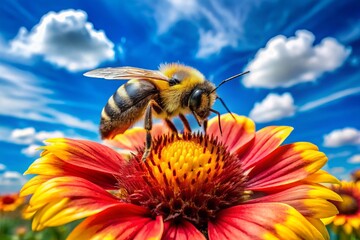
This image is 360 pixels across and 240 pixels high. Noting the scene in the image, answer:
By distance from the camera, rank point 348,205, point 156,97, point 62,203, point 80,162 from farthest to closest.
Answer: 1. point 348,205
2. point 156,97
3. point 80,162
4. point 62,203

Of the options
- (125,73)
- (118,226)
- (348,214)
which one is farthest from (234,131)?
(348,214)

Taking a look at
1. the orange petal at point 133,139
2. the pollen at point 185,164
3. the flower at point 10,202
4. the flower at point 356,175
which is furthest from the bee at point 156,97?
the flower at point 10,202

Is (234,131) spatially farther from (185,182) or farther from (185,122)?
(185,182)

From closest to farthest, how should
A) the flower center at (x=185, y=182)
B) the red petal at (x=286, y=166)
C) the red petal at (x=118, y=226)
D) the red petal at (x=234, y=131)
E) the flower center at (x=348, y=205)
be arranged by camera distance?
the red petal at (x=118, y=226)
the flower center at (x=185, y=182)
the red petal at (x=286, y=166)
the red petal at (x=234, y=131)
the flower center at (x=348, y=205)

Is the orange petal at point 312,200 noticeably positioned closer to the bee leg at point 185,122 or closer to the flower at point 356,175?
the bee leg at point 185,122

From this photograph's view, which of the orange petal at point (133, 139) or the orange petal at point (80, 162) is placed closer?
the orange petal at point (80, 162)

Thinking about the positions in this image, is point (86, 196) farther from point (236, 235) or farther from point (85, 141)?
point (85, 141)

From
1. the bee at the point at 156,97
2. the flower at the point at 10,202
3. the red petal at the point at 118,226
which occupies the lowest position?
the red petal at the point at 118,226
